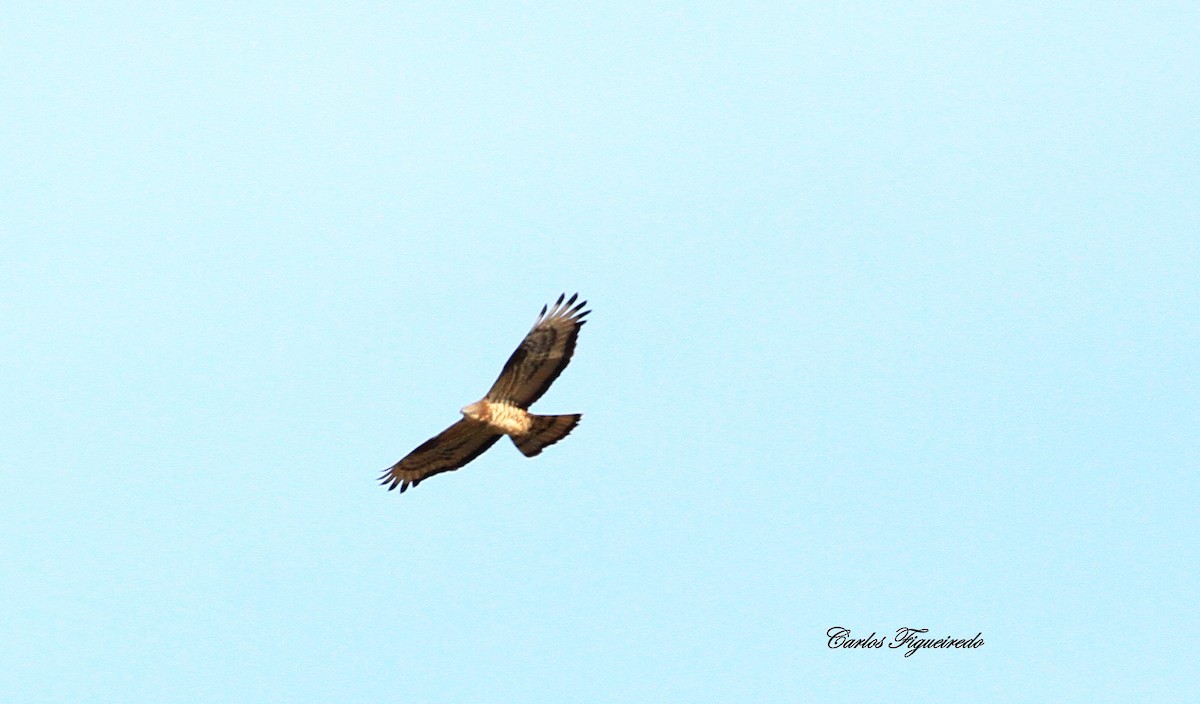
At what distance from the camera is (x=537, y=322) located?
62.4ft

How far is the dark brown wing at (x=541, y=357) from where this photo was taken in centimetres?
1894

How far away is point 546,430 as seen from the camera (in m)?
18.8

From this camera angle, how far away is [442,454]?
2016 centimetres

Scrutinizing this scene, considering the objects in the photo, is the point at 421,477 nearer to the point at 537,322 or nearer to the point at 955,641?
the point at 537,322

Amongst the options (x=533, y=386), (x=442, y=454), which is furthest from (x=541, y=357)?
(x=442, y=454)

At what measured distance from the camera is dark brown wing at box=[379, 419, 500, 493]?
19.7 m

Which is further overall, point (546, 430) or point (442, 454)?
point (442, 454)

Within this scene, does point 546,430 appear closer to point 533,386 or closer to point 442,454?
point 533,386

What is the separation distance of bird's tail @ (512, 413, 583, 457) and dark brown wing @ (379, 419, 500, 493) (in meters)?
0.90

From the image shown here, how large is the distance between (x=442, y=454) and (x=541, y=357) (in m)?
2.19

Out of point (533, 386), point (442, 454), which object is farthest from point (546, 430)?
point (442, 454)

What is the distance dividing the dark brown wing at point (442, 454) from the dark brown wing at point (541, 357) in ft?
2.50

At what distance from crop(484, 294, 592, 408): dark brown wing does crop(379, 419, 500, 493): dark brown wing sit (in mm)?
761

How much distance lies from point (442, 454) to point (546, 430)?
6.66 ft
